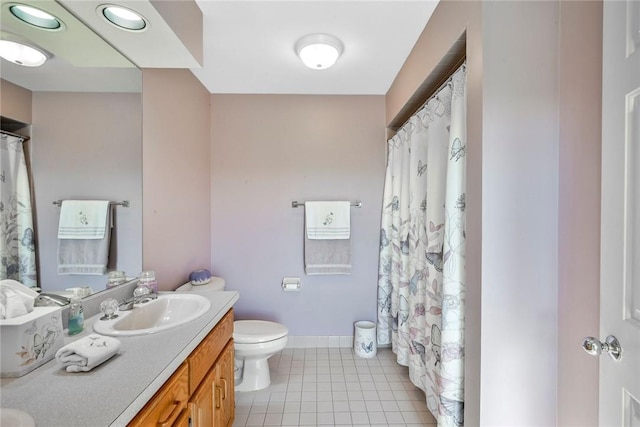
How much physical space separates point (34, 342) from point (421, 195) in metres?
1.80

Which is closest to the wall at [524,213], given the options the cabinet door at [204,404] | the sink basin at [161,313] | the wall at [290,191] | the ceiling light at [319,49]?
the ceiling light at [319,49]

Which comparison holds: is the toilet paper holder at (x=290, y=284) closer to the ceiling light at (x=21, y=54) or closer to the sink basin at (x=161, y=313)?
the sink basin at (x=161, y=313)

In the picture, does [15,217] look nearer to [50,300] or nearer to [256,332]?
[50,300]

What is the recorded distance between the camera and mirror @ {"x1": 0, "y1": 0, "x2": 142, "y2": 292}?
98 cm

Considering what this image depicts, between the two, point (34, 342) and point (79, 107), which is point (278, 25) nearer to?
point (79, 107)

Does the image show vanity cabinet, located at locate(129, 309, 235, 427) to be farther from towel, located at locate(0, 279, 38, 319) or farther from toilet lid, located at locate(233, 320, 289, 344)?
towel, located at locate(0, 279, 38, 319)

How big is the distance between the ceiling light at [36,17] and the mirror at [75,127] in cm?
2

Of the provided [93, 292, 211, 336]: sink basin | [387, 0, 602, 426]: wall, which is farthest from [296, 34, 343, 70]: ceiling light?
[93, 292, 211, 336]: sink basin

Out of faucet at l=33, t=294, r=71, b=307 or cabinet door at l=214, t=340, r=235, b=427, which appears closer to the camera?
faucet at l=33, t=294, r=71, b=307

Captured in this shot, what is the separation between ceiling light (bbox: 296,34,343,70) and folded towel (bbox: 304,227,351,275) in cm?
137

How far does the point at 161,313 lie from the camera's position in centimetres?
132

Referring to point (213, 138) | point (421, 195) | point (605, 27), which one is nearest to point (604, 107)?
point (605, 27)

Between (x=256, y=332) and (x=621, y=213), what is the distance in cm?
192

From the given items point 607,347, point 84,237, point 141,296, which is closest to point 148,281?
point 141,296
